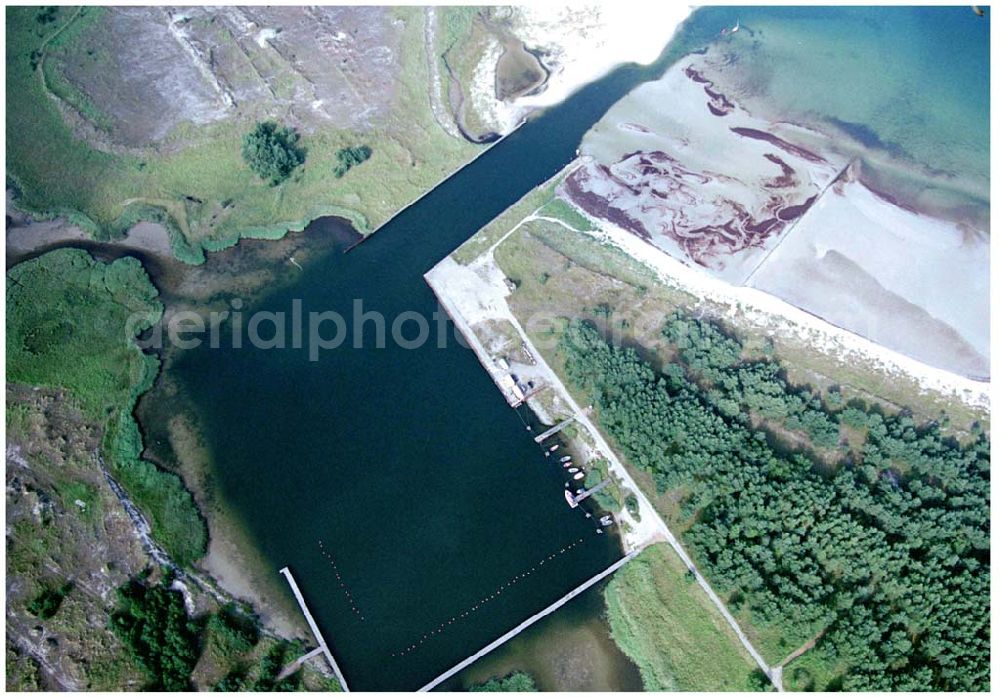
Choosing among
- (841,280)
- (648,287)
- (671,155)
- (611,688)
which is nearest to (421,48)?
(671,155)

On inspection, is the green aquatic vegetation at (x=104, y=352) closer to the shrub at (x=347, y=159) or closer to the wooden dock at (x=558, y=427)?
the shrub at (x=347, y=159)

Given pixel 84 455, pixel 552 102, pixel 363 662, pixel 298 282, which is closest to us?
pixel 363 662

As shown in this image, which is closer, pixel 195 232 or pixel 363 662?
pixel 363 662

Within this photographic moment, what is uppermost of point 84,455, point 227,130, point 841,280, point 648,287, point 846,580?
point 227,130

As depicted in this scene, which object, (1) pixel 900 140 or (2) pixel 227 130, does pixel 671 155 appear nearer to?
(1) pixel 900 140

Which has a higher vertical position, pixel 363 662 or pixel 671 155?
pixel 671 155

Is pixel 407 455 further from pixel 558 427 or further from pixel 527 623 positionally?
pixel 527 623

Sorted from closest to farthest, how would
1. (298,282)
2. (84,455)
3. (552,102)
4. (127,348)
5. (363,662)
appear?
1. (363,662)
2. (84,455)
3. (127,348)
4. (298,282)
5. (552,102)
